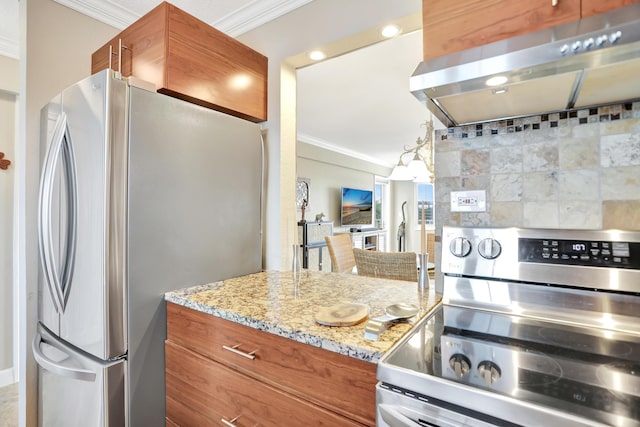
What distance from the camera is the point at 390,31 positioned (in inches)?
57.1

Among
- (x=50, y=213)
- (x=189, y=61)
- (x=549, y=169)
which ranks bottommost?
(x=50, y=213)

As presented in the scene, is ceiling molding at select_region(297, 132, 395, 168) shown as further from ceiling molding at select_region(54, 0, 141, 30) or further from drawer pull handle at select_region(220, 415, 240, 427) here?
drawer pull handle at select_region(220, 415, 240, 427)

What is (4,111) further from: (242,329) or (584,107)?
(584,107)

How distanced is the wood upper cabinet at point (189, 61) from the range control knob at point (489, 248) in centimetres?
130

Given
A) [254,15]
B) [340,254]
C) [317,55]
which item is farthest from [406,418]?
[340,254]

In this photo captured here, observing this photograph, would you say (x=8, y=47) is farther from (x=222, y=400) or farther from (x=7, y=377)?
(x=222, y=400)

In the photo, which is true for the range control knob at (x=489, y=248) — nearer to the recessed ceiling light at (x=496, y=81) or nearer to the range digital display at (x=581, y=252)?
the range digital display at (x=581, y=252)

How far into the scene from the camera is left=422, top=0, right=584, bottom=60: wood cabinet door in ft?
2.72

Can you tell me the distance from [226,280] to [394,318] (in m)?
0.90

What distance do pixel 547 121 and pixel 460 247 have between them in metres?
0.54

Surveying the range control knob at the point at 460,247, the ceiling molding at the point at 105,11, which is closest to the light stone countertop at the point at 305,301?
the range control knob at the point at 460,247

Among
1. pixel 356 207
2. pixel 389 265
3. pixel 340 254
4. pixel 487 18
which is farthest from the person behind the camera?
pixel 356 207

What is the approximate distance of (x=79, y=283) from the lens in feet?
3.96

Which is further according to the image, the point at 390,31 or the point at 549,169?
the point at 390,31
